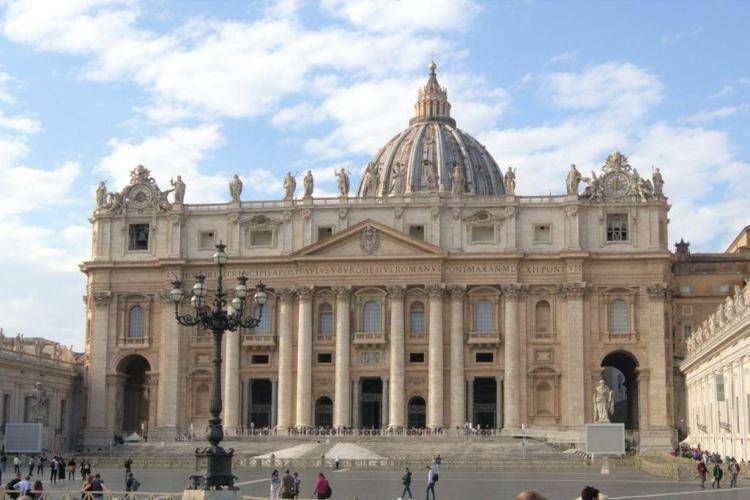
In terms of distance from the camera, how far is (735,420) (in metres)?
51.5

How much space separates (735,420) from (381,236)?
36.4 meters

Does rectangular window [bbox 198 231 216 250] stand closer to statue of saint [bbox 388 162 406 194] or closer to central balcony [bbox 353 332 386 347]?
central balcony [bbox 353 332 386 347]

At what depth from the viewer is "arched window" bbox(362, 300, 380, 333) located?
84188 mm

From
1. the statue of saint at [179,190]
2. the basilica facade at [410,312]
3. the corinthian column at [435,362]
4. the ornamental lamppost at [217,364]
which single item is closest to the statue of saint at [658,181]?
the basilica facade at [410,312]

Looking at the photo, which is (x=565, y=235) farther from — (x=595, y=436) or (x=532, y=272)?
(x=595, y=436)

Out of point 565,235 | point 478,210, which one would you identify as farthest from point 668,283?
point 478,210

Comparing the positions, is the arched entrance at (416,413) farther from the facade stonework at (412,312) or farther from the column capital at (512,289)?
the column capital at (512,289)

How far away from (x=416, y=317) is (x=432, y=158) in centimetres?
3848

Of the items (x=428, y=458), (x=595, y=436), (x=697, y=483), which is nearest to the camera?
(x=697, y=483)

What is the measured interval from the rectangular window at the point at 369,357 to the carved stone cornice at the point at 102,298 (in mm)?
18806

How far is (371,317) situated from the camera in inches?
3324

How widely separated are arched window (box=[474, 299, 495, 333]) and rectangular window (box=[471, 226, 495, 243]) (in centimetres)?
420

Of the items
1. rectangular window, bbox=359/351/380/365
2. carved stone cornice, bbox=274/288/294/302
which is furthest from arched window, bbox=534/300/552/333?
carved stone cornice, bbox=274/288/294/302

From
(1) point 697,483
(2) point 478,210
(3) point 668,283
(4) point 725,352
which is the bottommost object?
(1) point 697,483
